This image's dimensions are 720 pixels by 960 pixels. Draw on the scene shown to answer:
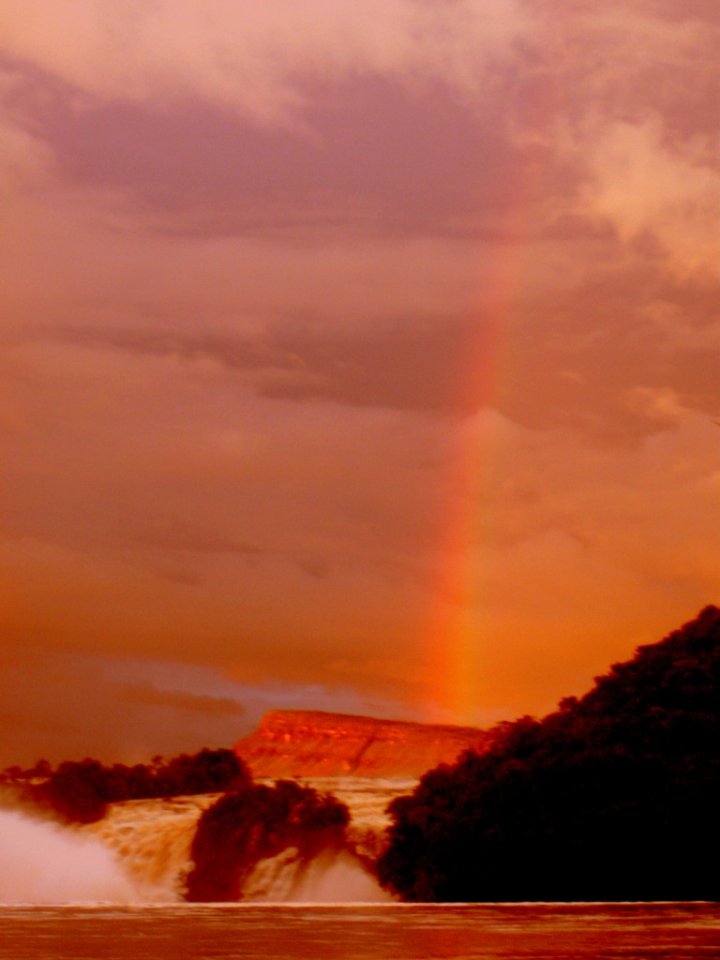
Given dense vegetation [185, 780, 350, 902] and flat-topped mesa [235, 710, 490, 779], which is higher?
flat-topped mesa [235, 710, 490, 779]

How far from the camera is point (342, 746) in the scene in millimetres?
72938

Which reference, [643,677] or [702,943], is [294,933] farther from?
[643,677]

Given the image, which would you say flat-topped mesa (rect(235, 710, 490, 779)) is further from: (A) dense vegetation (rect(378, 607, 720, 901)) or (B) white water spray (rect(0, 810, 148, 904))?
(A) dense vegetation (rect(378, 607, 720, 901))

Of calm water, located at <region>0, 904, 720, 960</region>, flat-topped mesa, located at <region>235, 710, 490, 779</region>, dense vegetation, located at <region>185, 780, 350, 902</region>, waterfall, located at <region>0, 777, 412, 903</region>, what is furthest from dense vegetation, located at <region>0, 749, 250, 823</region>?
calm water, located at <region>0, 904, 720, 960</region>

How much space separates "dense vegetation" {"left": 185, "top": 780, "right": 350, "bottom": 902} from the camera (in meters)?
36.6

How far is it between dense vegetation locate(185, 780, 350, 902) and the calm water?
2425 centimetres

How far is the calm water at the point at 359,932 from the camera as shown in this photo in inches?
333

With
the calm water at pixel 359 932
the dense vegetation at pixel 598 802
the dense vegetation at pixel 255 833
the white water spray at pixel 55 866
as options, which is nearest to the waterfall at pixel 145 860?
the white water spray at pixel 55 866

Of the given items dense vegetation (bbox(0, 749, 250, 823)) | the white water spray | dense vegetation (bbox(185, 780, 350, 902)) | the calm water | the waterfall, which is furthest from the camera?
dense vegetation (bbox(0, 749, 250, 823))

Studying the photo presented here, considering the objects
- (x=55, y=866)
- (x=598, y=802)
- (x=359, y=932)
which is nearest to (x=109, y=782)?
(x=55, y=866)

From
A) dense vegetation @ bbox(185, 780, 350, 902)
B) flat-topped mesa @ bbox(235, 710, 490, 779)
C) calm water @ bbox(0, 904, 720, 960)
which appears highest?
flat-topped mesa @ bbox(235, 710, 490, 779)

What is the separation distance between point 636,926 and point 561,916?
4.23 ft

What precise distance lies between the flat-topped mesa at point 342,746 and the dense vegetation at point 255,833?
2514 cm

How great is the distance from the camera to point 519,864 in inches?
808
